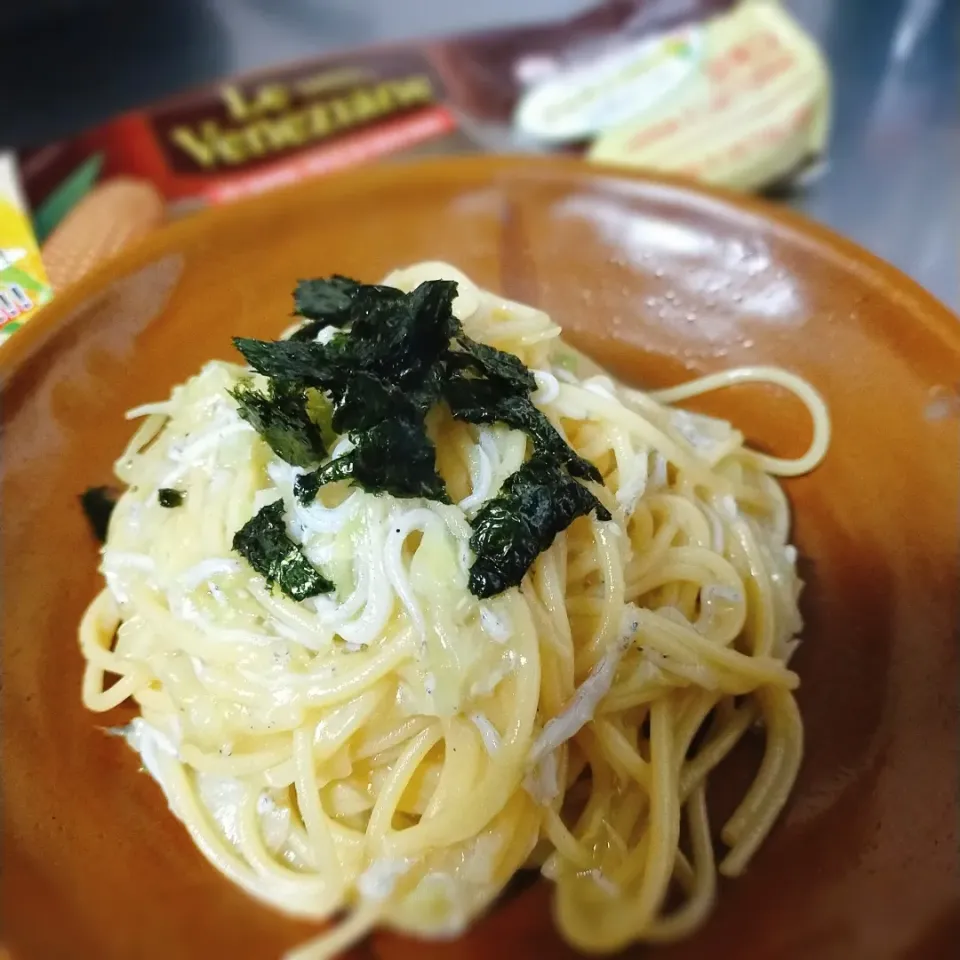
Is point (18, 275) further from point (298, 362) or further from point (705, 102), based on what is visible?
point (705, 102)

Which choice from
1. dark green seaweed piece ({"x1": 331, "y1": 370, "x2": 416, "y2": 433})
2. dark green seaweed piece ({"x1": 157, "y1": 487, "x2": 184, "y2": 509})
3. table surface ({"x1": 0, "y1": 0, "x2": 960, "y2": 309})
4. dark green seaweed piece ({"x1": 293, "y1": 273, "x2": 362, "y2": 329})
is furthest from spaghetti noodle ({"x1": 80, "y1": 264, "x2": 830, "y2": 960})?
table surface ({"x1": 0, "y1": 0, "x2": 960, "y2": 309})

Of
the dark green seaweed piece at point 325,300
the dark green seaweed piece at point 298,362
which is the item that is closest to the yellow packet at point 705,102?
the dark green seaweed piece at point 325,300

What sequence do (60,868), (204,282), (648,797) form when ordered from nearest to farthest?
(60,868) < (648,797) < (204,282)

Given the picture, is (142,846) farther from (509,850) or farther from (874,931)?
(874,931)

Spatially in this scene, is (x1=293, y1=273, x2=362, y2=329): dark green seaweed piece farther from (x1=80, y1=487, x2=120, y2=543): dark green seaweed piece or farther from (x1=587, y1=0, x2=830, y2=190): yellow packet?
(x1=587, y1=0, x2=830, y2=190): yellow packet

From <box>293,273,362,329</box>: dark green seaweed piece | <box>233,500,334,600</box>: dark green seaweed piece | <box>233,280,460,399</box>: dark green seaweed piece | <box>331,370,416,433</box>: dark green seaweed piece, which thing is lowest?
<box>233,500,334,600</box>: dark green seaweed piece

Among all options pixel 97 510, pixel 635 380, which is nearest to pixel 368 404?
pixel 97 510

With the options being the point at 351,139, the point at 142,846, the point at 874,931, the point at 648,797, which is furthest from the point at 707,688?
the point at 351,139
